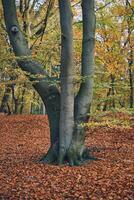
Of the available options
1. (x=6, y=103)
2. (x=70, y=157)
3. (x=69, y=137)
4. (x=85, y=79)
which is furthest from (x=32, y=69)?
(x=6, y=103)

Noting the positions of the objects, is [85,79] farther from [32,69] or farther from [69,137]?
[69,137]

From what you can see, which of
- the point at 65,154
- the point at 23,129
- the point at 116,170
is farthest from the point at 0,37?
the point at 116,170

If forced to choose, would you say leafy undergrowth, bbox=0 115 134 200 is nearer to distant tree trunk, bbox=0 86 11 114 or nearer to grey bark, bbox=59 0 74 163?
grey bark, bbox=59 0 74 163

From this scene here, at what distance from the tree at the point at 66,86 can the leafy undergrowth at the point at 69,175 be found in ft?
2.43

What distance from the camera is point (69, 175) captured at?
10352 mm

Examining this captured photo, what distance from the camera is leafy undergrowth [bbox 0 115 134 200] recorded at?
8.56 m

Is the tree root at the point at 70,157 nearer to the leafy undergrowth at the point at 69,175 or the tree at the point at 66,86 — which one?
the tree at the point at 66,86

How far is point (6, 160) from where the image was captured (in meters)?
13.3

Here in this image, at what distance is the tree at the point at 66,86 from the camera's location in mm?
11883

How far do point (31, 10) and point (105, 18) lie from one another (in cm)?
477

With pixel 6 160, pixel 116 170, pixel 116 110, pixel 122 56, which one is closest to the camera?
pixel 116 170

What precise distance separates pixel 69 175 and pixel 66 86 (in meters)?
2.87

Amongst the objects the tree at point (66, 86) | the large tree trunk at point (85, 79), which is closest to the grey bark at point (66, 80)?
the tree at point (66, 86)

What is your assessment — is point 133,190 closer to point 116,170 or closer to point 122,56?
point 116,170
